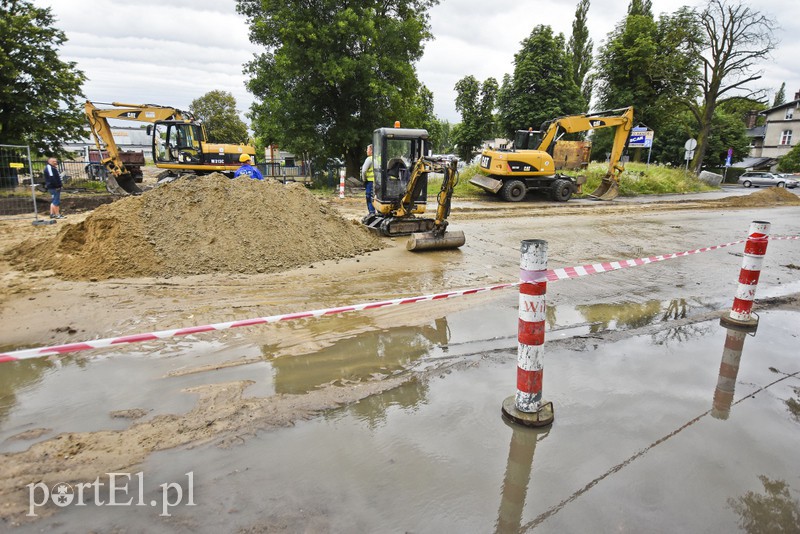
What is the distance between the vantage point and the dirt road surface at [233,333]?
10.2 ft

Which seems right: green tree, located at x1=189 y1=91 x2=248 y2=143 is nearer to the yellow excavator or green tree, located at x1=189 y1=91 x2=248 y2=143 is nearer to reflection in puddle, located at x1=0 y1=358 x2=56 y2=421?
the yellow excavator

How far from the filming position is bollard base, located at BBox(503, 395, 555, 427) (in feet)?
10.6

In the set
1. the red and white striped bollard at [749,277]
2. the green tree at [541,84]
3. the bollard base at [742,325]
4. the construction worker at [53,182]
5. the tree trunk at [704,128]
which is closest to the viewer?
the red and white striped bollard at [749,277]

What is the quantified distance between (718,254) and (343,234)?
7.82 m

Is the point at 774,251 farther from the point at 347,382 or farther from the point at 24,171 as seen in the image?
the point at 24,171

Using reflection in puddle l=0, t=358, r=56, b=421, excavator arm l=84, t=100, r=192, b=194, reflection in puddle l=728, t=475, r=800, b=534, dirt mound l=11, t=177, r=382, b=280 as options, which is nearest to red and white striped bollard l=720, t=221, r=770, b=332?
reflection in puddle l=728, t=475, r=800, b=534

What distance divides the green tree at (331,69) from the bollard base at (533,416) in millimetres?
19500

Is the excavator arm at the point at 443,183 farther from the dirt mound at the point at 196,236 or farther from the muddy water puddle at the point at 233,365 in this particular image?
the muddy water puddle at the point at 233,365

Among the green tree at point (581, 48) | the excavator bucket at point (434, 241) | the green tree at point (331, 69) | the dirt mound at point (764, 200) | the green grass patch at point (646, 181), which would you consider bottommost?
the excavator bucket at point (434, 241)

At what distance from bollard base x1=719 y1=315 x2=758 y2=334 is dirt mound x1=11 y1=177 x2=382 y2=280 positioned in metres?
5.86

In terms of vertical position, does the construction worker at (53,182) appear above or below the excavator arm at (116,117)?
below

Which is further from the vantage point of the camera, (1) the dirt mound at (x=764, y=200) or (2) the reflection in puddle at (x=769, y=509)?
(1) the dirt mound at (x=764, y=200)

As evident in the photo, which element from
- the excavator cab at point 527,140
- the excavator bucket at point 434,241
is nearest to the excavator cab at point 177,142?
the excavator bucket at point 434,241

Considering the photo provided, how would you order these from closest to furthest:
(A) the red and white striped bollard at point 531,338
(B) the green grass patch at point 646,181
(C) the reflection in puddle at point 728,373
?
(A) the red and white striped bollard at point 531,338
(C) the reflection in puddle at point 728,373
(B) the green grass patch at point 646,181
